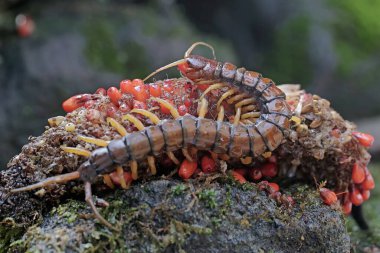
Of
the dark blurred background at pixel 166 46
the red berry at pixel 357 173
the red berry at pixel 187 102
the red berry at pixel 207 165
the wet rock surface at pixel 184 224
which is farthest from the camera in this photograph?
the dark blurred background at pixel 166 46

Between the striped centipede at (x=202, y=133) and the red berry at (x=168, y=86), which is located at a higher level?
the red berry at (x=168, y=86)

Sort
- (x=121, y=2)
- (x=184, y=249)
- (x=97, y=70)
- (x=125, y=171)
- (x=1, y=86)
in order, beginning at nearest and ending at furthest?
(x=184, y=249)
(x=125, y=171)
(x=1, y=86)
(x=97, y=70)
(x=121, y=2)

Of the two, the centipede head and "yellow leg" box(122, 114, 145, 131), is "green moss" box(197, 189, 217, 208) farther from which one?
the centipede head

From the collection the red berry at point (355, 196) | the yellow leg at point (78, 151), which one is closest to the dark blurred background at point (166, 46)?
the red berry at point (355, 196)

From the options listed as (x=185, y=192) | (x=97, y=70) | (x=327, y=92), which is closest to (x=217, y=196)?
(x=185, y=192)

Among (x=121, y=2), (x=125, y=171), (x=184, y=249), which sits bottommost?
(x=184, y=249)

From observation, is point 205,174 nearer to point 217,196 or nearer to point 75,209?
point 217,196

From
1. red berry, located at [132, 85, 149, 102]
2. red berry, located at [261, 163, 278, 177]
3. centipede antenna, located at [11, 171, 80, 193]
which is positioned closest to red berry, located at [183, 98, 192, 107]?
red berry, located at [132, 85, 149, 102]

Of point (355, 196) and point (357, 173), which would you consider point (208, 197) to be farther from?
point (355, 196)

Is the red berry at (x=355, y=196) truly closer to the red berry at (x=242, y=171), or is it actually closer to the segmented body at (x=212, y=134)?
the red berry at (x=242, y=171)
